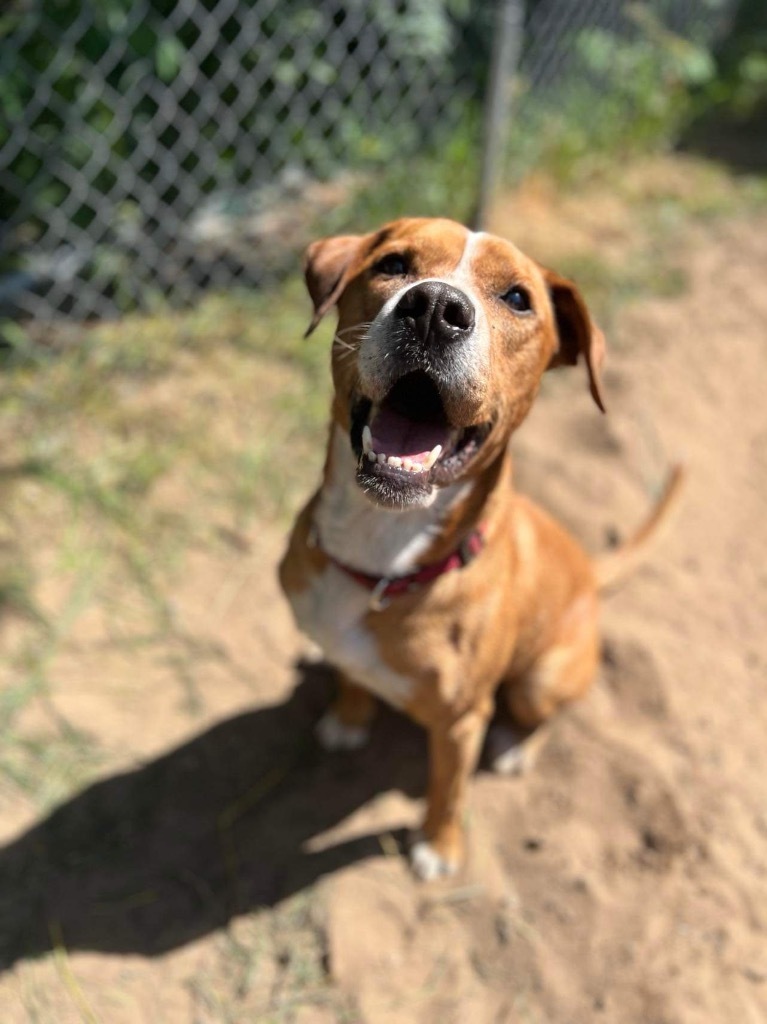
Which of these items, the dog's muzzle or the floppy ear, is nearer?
the dog's muzzle

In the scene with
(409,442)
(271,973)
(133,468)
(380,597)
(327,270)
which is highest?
(327,270)

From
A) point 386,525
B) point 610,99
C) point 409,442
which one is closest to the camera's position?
point 409,442

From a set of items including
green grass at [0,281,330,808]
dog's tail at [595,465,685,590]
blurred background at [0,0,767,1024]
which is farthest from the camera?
dog's tail at [595,465,685,590]

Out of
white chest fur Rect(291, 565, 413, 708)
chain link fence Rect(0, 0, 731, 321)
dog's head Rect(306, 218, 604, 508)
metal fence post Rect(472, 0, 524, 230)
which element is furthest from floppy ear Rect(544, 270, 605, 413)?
metal fence post Rect(472, 0, 524, 230)

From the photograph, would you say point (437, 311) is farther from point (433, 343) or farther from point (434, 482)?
point (434, 482)

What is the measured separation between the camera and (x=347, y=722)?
3.16 m

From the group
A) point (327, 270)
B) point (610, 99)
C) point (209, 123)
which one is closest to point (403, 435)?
point (327, 270)

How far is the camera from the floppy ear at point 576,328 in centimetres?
237

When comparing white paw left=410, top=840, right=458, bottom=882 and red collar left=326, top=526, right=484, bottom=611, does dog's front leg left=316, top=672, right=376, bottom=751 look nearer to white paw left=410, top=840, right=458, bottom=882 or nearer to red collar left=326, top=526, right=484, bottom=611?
white paw left=410, top=840, right=458, bottom=882

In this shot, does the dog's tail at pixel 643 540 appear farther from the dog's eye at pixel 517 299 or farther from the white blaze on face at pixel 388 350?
the white blaze on face at pixel 388 350

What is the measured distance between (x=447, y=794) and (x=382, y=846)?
383 mm

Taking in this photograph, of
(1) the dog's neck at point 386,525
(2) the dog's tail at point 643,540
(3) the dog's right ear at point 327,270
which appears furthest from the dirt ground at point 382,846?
(3) the dog's right ear at point 327,270

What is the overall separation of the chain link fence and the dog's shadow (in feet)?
8.48

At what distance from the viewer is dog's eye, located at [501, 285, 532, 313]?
7.32 ft
